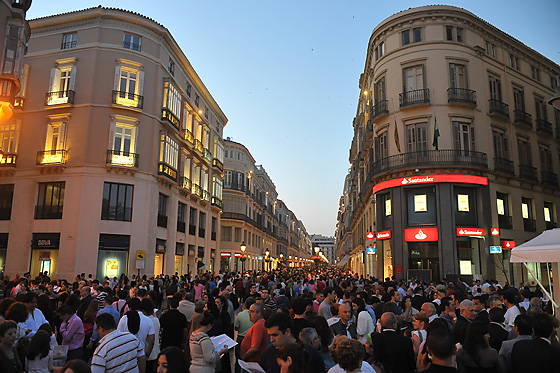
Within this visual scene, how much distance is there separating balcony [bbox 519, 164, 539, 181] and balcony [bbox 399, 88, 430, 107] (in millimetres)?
11149

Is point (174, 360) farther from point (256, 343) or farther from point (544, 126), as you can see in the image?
point (544, 126)

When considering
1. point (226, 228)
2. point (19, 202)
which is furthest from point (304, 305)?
point (226, 228)

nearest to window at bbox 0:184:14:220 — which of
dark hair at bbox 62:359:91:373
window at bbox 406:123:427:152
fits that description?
window at bbox 406:123:427:152

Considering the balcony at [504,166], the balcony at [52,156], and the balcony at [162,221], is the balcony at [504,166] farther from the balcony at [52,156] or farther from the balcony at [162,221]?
the balcony at [52,156]

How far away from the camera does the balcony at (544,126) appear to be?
37825 mm

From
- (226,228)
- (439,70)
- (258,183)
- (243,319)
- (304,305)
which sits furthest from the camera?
(258,183)

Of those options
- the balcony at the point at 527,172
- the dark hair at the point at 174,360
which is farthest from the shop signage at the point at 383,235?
the dark hair at the point at 174,360

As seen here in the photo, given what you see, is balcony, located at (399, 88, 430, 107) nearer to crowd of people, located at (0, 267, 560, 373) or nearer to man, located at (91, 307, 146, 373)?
crowd of people, located at (0, 267, 560, 373)

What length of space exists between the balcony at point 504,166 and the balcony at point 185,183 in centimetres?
2579

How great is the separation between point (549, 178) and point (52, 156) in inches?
1630

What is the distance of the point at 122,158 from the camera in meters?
30.3

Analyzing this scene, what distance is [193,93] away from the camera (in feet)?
138

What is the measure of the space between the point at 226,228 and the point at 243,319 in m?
52.1

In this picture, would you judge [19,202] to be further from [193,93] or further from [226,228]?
[226,228]
